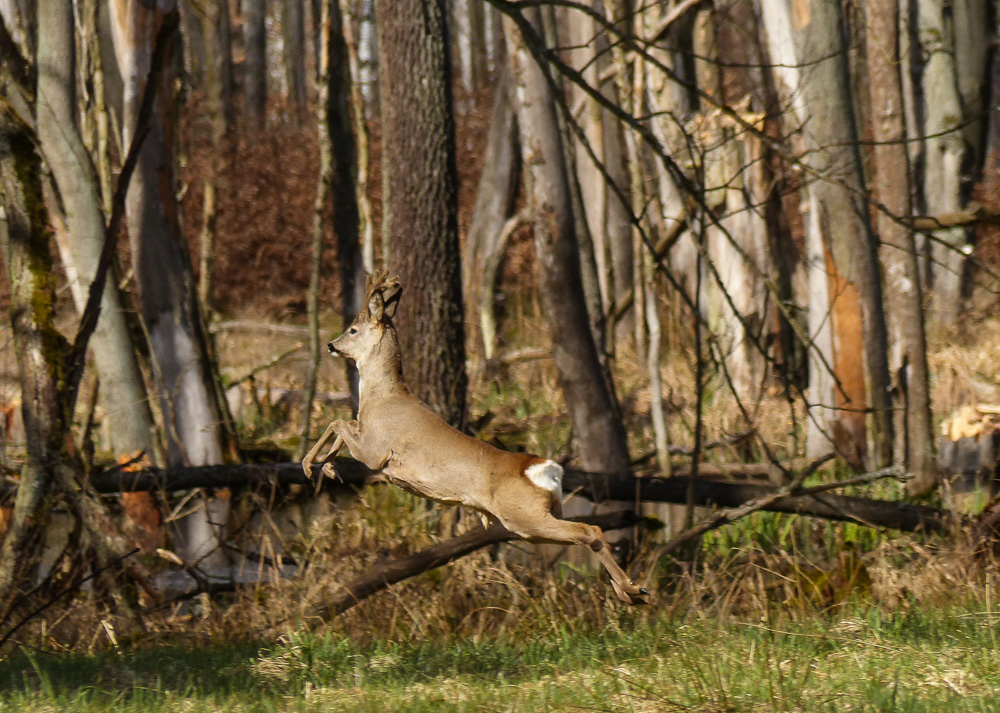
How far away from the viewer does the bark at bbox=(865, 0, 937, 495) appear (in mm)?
8203

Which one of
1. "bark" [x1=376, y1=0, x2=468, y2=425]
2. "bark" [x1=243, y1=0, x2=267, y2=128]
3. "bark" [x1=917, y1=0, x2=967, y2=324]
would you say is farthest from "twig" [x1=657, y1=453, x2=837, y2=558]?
"bark" [x1=243, y1=0, x2=267, y2=128]

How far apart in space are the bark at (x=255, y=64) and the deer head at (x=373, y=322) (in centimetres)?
2397

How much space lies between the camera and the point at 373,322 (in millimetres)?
2570

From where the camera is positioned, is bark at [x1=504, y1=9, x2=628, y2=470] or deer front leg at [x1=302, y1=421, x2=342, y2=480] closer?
deer front leg at [x1=302, y1=421, x2=342, y2=480]

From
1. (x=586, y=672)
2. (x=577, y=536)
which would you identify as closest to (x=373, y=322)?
(x=577, y=536)

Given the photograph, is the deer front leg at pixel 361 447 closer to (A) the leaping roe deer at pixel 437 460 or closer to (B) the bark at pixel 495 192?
(A) the leaping roe deer at pixel 437 460

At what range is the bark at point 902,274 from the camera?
26.9ft

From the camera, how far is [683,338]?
13.3 metres

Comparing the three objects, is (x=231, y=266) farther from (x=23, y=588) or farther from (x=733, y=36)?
(x=733, y=36)

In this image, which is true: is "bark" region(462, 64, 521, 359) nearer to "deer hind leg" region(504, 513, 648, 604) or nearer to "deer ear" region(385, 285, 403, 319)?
"deer ear" region(385, 285, 403, 319)

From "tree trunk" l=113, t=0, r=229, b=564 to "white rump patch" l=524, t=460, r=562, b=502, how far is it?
6.44 meters

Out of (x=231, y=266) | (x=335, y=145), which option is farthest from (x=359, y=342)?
(x=231, y=266)

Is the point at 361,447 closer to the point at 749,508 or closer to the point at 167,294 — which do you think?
the point at 749,508

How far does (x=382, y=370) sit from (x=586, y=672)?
94.8 inches
